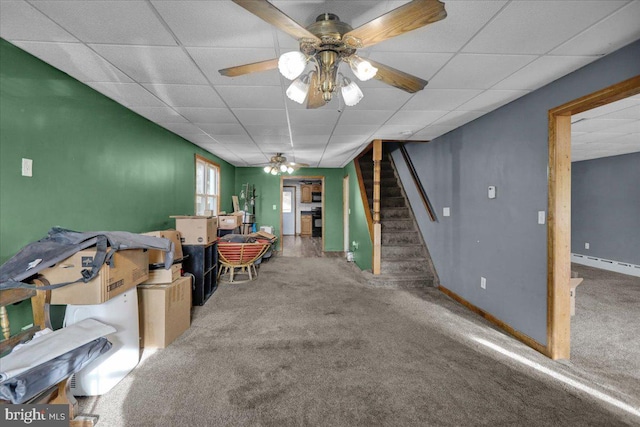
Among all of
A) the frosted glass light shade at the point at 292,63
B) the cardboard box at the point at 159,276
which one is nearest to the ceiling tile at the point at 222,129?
the cardboard box at the point at 159,276

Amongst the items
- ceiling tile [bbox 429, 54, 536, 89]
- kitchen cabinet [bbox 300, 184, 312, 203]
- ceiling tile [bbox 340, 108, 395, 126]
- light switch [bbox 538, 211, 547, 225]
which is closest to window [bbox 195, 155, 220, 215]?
ceiling tile [bbox 340, 108, 395, 126]

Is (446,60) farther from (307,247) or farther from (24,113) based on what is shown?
(307,247)

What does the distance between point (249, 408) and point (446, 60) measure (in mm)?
2707

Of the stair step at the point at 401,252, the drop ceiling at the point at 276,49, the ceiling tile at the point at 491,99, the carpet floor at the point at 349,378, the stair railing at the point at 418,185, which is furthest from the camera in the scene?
the stair step at the point at 401,252

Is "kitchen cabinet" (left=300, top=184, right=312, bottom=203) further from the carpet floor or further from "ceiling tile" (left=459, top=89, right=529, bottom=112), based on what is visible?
"ceiling tile" (left=459, top=89, right=529, bottom=112)

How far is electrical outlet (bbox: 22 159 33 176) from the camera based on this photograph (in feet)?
6.13

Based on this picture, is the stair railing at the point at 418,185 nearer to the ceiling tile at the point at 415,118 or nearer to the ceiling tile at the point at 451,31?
the ceiling tile at the point at 415,118

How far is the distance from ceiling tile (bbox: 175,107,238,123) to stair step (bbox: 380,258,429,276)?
10.3ft

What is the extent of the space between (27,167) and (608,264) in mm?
8906

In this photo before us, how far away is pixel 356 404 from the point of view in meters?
1.73

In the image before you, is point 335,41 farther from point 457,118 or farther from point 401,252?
point 401,252

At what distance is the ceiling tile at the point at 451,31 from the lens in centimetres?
144

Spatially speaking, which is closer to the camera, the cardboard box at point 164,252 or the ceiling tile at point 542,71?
the ceiling tile at point 542,71

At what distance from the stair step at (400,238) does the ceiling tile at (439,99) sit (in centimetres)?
248
